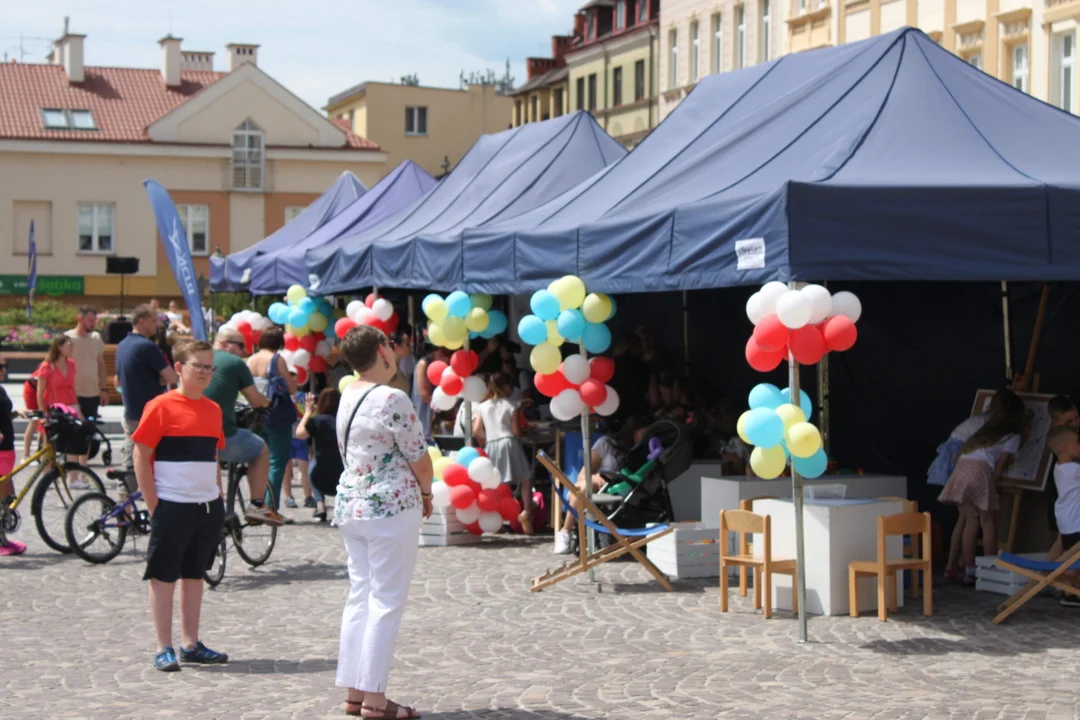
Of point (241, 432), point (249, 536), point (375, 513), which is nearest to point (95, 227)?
point (249, 536)

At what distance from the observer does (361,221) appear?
Answer: 20547 mm

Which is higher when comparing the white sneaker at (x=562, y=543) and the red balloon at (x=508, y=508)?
the red balloon at (x=508, y=508)

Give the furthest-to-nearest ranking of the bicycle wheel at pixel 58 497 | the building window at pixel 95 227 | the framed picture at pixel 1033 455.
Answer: the building window at pixel 95 227 → the bicycle wheel at pixel 58 497 → the framed picture at pixel 1033 455

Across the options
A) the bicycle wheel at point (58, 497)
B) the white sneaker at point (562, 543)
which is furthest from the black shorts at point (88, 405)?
the white sneaker at point (562, 543)

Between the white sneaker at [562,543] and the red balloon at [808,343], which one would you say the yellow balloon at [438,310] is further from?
the red balloon at [808,343]

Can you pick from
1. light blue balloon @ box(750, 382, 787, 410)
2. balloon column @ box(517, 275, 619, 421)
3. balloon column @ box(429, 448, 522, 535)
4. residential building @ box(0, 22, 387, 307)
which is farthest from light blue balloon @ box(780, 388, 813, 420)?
residential building @ box(0, 22, 387, 307)

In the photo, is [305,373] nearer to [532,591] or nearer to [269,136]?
[532,591]

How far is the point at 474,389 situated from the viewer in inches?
531

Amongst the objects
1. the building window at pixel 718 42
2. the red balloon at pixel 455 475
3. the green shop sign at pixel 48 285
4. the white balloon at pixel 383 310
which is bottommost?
the red balloon at pixel 455 475

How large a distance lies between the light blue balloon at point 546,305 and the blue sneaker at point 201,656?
3.76 m

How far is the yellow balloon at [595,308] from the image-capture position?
11.0 m

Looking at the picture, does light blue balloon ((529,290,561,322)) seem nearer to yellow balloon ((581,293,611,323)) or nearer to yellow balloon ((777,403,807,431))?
yellow balloon ((581,293,611,323))

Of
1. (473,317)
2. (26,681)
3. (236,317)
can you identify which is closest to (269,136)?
(236,317)

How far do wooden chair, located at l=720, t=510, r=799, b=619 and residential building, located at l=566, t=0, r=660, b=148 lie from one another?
43.3 metres
